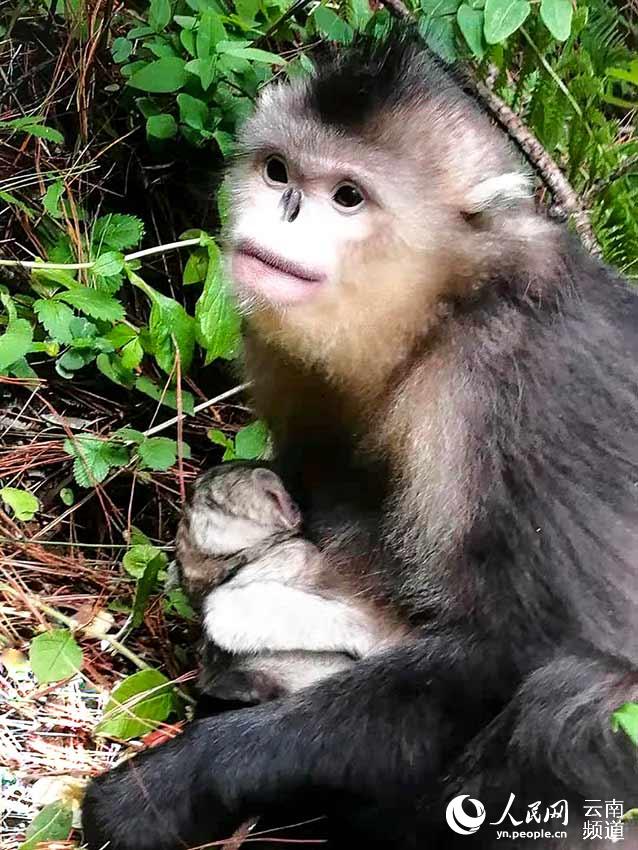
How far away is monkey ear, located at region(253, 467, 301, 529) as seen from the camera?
2.87 meters

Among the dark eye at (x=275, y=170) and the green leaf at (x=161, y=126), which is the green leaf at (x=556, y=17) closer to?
the dark eye at (x=275, y=170)

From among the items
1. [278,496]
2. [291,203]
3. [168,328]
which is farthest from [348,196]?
[168,328]

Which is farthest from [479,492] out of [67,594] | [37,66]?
[37,66]

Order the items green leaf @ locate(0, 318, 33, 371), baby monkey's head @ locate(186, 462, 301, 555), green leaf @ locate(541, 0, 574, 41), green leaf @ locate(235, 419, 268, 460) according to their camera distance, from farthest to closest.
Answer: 1. green leaf @ locate(235, 419, 268, 460)
2. green leaf @ locate(0, 318, 33, 371)
3. green leaf @ locate(541, 0, 574, 41)
4. baby monkey's head @ locate(186, 462, 301, 555)

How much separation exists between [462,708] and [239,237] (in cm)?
106

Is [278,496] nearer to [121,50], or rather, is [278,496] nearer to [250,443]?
[250,443]

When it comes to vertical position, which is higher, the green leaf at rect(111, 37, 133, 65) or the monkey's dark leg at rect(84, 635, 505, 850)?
the green leaf at rect(111, 37, 133, 65)

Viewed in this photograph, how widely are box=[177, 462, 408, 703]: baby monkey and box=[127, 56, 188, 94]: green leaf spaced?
1209 mm

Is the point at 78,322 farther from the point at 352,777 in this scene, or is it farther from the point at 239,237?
the point at 352,777

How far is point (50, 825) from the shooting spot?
8.30 feet

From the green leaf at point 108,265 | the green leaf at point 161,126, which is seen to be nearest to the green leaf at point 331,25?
the green leaf at point 161,126

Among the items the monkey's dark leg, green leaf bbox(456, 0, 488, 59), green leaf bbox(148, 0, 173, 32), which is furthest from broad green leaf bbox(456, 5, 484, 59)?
the monkey's dark leg

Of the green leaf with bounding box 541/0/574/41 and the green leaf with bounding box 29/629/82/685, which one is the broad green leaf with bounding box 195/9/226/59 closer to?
the green leaf with bounding box 541/0/574/41

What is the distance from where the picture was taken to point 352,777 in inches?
92.4
